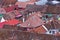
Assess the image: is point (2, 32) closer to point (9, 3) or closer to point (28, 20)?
point (28, 20)

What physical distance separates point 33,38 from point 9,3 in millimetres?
2145

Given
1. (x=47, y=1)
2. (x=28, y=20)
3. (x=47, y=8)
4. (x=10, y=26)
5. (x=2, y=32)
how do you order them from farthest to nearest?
(x=47, y=1) → (x=47, y=8) → (x=28, y=20) → (x=10, y=26) → (x=2, y=32)

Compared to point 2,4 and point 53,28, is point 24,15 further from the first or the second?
point 2,4

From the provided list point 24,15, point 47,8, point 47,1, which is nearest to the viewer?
point 24,15

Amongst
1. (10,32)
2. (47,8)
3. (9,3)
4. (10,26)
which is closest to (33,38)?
(10,32)

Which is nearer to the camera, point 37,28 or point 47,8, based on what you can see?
point 37,28

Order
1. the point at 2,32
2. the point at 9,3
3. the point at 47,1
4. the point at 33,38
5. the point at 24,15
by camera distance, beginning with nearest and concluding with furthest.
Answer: the point at 33,38
the point at 2,32
the point at 24,15
the point at 47,1
the point at 9,3

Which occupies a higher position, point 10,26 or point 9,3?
point 10,26

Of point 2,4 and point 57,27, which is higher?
point 57,27

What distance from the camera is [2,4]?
13.5 ft

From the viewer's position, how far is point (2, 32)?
2.24 metres

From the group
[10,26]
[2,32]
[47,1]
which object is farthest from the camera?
[47,1]

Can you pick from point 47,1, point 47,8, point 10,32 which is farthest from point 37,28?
point 47,1

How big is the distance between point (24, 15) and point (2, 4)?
1221mm
